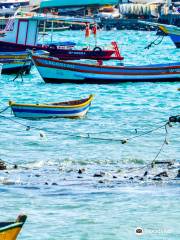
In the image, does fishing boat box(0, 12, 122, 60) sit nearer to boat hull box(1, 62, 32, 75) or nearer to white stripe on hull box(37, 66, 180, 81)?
boat hull box(1, 62, 32, 75)

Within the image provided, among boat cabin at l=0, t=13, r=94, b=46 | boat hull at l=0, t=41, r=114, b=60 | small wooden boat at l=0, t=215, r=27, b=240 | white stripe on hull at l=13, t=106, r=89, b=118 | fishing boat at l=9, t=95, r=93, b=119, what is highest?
small wooden boat at l=0, t=215, r=27, b=240

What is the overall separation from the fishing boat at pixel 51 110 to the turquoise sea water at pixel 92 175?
0.28m

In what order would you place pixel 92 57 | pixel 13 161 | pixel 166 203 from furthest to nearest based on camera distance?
pixel 92 57
pixel 13 161
pixel 166 203

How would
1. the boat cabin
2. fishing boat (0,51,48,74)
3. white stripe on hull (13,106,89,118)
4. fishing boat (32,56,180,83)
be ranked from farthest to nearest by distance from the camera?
1. the boat cabin
2. fishing boat (0,51,48,74)
3. fishing boat (32,56,180,83)
4. white stripe on hull (13,106,89,118)

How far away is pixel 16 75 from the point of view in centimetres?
5747

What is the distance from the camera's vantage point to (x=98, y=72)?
168ft

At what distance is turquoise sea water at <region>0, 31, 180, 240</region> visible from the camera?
72.1 feet

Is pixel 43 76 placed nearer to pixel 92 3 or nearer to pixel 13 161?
pixel 13 161

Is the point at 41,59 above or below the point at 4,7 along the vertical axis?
above

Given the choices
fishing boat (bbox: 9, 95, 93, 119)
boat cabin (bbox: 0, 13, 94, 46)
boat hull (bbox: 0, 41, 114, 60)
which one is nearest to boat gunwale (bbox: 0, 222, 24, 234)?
fishing boat (bbox: 9, 95, 93, 119)

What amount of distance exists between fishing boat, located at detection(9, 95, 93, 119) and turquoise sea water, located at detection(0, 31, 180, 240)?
28 centimetres

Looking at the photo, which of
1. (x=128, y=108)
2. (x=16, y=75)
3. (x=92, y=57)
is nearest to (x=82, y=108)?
(x=128, y=108)

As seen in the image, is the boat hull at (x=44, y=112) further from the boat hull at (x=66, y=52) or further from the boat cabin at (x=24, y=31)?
the boat cabin at (x=24, y=31)

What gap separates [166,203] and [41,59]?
90.6 ft
